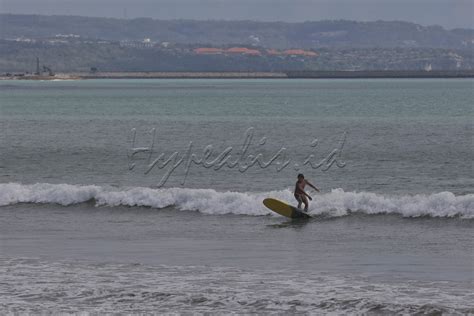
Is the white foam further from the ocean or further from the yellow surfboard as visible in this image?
the yellow surfboard

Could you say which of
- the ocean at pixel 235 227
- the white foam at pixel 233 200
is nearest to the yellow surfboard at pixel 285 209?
the ocean at pixel 235 227

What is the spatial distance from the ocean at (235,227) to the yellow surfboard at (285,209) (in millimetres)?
451

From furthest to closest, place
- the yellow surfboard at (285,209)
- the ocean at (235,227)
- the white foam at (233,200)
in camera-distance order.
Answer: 1. the white foam at (233,200)
2. the yellow surfboard at (285,209)
3. the ocean at (235,227)

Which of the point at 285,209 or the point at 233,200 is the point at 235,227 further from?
the point at 233,200

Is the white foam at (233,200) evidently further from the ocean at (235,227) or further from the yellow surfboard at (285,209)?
the yellow surfboard at (285,209)

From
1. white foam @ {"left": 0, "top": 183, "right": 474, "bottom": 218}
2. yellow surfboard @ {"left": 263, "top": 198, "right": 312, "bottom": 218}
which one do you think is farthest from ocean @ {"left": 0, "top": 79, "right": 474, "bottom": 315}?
yellow surfboard @ {"left": 263, "top": 198, "right": 312, "bottom": 218}

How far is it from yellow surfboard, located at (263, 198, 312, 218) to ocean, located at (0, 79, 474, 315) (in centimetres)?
45

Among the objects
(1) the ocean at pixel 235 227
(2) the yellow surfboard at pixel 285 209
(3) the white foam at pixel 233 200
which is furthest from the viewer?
(3) the white foam at pixel 233 200

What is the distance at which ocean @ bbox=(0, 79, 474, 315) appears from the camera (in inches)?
837

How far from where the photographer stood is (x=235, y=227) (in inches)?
1275

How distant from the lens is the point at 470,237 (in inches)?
1152

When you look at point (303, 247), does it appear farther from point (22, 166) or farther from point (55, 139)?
point (55, 139)

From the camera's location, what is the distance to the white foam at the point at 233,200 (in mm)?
34094

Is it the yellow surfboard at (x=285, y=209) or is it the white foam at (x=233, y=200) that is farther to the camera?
the white foam at (x=233, y=200)
